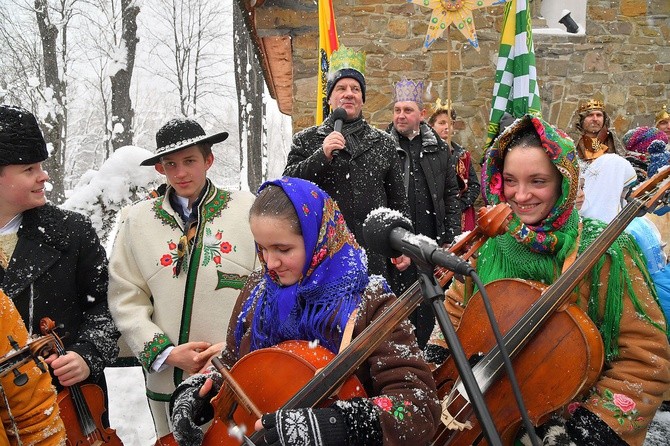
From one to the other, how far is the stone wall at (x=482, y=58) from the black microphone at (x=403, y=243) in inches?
252

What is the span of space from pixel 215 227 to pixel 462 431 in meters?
1.58

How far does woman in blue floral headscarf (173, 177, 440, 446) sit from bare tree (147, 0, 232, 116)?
26666 millimetres

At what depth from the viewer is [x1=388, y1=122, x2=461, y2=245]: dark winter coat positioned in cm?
467

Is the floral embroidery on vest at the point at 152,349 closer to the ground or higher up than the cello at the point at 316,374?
closer to the ground

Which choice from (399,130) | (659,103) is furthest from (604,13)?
(399,130)

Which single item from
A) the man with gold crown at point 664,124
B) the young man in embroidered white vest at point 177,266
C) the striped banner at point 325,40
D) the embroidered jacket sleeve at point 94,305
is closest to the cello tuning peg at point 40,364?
the embroidered jacket sleeve at point 94,305

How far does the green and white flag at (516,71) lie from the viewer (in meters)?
6.57

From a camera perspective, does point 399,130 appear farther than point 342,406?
Yes

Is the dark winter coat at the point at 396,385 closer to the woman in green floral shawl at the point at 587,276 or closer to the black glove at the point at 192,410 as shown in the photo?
the woman in green floral shawl at the point at 587,276

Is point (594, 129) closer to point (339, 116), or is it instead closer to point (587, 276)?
point (339, 116)

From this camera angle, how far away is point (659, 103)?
828 centimetres

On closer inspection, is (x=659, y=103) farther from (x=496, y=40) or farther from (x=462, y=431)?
(x=462, y=431)

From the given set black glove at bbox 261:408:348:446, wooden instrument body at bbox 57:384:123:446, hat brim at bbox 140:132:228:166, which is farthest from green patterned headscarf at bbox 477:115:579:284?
wooden instrument body at bbox 57:384:123:446

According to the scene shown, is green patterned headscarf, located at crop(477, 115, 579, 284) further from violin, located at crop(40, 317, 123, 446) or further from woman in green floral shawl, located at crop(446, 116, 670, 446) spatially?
violin, located at crop(40, 317, 123, 446)
